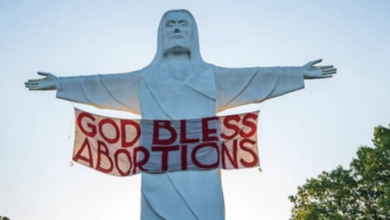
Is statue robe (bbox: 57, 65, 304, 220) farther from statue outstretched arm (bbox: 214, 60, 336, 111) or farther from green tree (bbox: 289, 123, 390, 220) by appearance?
green tree (bbox: 289, 123, 390, 220)

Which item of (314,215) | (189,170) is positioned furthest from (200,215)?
(314,215)

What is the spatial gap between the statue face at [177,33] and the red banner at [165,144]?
5.43ft

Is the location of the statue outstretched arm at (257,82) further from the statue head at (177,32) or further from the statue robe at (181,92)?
the statue head at (177,32)

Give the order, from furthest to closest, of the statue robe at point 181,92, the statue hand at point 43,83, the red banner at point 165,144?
1. the statue hand at point 43,83
2. the red banner at point 165,144
3. the statue robe at point 181,92

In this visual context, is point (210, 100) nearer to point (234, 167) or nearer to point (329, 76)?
point (234, 167)

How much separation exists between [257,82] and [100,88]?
10.3 feet

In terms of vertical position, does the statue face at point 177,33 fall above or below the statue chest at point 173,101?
above

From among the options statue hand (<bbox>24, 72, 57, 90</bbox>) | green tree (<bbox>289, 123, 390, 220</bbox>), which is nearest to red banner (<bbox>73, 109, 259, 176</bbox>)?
statue hand (<bbox>24, 72, 57, 90</bbox>)

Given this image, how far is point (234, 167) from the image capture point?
36.5 ft

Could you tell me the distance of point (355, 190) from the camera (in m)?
19.4

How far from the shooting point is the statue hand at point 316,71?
11.3 m

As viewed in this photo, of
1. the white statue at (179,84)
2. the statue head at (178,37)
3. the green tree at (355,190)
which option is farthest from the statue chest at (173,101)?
the green tree at (355,190)

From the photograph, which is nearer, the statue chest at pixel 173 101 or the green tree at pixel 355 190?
the statue chest at pixel 173 101

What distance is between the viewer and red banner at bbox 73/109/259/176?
1105 centimetres
